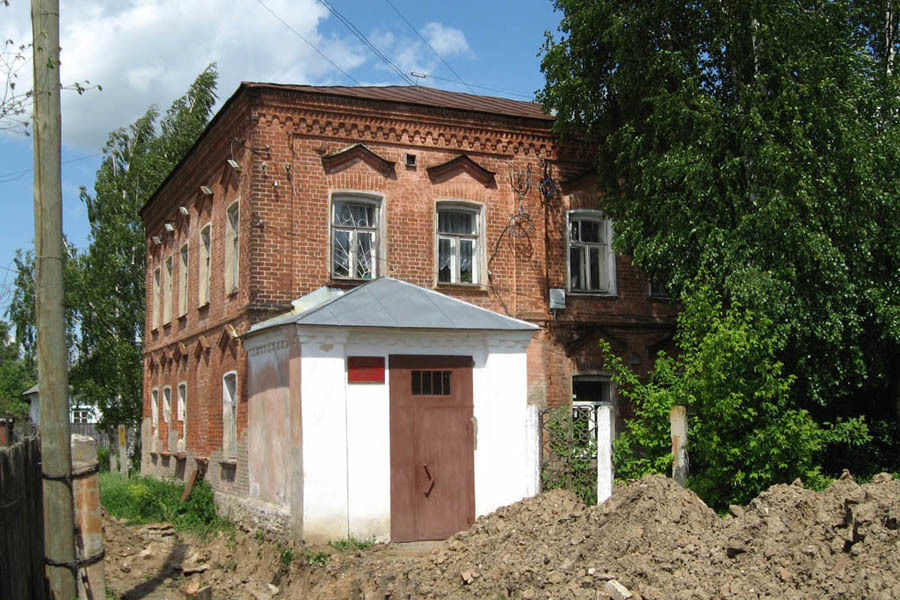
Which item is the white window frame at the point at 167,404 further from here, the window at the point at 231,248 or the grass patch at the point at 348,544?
the grass patch at the point at 348,544

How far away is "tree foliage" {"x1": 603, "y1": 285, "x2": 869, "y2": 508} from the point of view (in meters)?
11.9

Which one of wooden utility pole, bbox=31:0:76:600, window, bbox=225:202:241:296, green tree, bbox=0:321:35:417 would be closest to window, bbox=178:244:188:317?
window, bbox=225:202:241:296

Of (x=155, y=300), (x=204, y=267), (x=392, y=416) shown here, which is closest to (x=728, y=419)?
(x=392, y=416)

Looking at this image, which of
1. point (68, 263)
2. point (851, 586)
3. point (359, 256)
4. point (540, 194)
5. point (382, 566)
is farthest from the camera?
point (68, 263)

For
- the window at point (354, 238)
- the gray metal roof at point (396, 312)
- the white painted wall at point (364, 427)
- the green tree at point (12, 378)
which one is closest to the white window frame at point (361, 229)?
the window at point (354, 238)

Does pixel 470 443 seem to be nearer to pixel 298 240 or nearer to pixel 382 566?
pixel 382 566

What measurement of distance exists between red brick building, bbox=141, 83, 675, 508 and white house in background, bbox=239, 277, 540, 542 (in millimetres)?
1934

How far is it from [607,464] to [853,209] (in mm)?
5748

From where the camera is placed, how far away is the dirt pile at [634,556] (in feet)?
23.9

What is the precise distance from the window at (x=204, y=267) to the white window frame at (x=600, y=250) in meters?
7.21

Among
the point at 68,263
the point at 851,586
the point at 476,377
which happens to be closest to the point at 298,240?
the point at 476,377

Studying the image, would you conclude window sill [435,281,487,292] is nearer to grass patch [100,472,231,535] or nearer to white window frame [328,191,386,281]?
white window frame [328,191,386,281]

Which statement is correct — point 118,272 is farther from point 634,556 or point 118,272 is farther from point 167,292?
point 634,556

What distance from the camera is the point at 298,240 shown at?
15.0 meters
